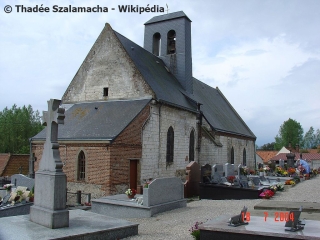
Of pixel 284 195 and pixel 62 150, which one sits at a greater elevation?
pixel 62 150

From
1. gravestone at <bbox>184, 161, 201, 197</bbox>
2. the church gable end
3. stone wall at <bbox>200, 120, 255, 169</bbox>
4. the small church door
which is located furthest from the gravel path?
A: stone wall at <bbox>200, 120, 255, 169</bbox>

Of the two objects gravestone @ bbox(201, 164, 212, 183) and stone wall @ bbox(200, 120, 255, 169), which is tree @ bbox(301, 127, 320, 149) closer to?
stone wall @ bbox(200, 120, 255, 169)

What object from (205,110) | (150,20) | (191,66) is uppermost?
(150,20)

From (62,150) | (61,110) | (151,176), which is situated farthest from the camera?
(151,176)

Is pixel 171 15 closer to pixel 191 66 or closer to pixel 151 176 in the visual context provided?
pixel 191 66

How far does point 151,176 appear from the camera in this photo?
56.0 feet

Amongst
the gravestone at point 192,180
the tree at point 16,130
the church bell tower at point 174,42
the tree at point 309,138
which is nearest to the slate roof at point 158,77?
the church bell tower at point 174,42

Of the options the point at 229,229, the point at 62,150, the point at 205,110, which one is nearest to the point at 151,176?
the point at 62,150

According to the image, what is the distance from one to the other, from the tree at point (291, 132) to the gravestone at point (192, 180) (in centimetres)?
6590

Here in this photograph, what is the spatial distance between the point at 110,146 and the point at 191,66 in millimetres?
12897

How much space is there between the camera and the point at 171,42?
25109 millimetres

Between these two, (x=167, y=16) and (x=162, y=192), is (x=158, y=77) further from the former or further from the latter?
(x=162, y=192)

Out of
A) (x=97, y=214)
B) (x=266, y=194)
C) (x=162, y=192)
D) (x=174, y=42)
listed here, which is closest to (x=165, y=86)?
(x=174, y=42)

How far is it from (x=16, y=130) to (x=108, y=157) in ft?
107
